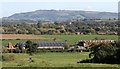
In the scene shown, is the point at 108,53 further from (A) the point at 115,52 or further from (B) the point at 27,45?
(B) the point at 27,45

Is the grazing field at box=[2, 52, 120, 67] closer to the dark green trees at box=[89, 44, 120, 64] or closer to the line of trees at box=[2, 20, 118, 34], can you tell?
the dark green trees at box=[89, 44, 120, 64]

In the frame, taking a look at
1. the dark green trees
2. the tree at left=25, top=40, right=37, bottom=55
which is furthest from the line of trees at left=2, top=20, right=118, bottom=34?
the dark green trees

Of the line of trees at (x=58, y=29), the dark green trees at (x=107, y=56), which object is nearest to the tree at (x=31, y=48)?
the dark green trees at (x=107, y=56)

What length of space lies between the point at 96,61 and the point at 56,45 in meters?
19.0

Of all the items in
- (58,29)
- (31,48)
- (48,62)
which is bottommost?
(58,29)

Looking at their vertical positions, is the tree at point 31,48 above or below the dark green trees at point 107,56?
below

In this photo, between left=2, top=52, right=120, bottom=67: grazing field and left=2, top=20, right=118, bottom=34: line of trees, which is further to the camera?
left=2, top=20, right=118, bottom=34: line of trees

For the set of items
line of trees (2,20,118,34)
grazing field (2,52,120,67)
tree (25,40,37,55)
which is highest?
grazing field (2,52,120,67)

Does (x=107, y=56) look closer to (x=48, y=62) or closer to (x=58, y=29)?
(x=48, y=62)

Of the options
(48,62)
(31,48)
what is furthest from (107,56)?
(31,48)

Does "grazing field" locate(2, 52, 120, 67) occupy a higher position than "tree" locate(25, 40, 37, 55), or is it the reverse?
"grazing field" locate(2, 52, 120, 67)

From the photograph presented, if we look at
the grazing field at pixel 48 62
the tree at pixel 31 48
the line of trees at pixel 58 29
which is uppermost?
the grazing field at pixel 48 62

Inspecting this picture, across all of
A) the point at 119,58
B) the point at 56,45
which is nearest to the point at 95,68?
the point at 119,58

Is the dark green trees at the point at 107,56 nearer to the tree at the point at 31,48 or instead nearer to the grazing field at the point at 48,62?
the grazing field at the point at 48,62
